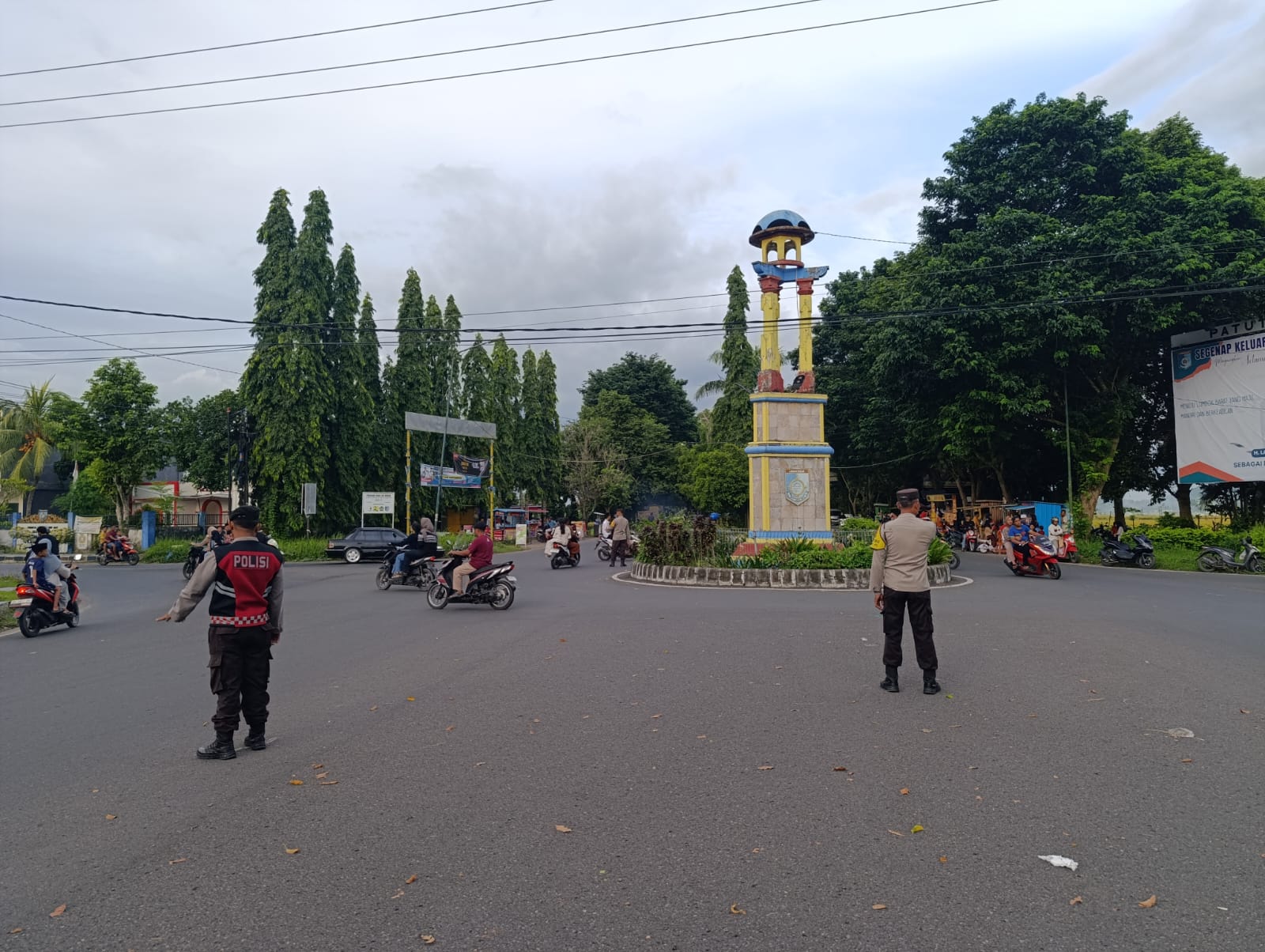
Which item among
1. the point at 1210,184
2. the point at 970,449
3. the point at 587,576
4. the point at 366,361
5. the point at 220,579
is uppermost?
the point at 1210,184

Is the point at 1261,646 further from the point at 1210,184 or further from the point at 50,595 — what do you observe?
the point at 1210,184

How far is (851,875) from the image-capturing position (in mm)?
3555

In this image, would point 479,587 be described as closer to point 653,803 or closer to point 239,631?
point 239,631

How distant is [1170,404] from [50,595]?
35.5 metres

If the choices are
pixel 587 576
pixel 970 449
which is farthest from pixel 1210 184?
pixel 587 576

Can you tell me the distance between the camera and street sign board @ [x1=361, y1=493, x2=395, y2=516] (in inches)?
1394

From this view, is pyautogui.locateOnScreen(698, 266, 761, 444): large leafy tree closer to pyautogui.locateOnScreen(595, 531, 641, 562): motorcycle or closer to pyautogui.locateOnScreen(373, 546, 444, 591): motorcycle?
pyautogui.locateOnScreen(595, 531, 641, 562): motorcycle

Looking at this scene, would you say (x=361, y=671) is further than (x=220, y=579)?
Yes

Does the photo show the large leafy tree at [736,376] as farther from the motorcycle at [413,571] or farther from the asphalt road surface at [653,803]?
the asphalt road surface at [653,803]

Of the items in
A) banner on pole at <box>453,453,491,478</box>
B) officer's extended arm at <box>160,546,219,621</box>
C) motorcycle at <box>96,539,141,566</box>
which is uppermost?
banner on pole at <box>453,453,491,478</box>

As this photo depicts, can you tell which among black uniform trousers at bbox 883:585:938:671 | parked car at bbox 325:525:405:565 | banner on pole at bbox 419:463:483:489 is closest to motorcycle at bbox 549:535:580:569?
parked car at bbox 325:525:405:565

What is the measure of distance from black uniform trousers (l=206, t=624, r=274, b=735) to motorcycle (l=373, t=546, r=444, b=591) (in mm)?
11359

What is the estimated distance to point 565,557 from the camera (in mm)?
26000

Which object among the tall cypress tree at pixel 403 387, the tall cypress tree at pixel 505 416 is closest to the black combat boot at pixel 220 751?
the tall cypress tree at pixel 403 387
